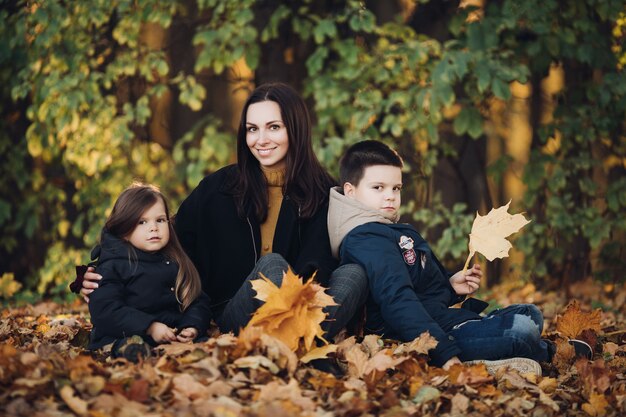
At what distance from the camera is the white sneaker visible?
3.26 m

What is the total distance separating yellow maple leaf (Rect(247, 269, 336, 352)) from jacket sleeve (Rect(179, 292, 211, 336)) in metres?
0.45

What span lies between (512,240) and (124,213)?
419 cm

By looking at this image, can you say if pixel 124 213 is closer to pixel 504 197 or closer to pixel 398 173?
pixel 398 173

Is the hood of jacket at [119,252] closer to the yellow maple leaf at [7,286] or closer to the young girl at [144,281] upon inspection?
the young girl at [144,281]

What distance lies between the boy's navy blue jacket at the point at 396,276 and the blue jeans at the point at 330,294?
0.06 metres

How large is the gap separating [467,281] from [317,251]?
0.69 m

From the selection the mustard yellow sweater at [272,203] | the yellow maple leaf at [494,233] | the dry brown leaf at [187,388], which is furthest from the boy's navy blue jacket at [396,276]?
the dry brown leaf at [187,388]

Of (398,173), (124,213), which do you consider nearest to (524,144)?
(398,173)

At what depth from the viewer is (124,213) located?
345 cm

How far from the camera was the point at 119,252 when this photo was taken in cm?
340

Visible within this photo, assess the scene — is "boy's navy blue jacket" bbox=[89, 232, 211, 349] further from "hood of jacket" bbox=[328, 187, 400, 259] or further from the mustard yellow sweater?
"hood of jacket" bbox=[328, 187, 400, 259]

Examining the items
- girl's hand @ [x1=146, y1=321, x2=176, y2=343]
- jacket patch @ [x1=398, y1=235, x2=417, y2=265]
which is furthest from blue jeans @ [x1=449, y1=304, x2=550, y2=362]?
girl's hand @ [x1=146, y1=321, x2=176, y2=343]

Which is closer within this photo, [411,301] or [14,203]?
[411,301]

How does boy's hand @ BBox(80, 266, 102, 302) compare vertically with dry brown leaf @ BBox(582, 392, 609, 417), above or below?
above
